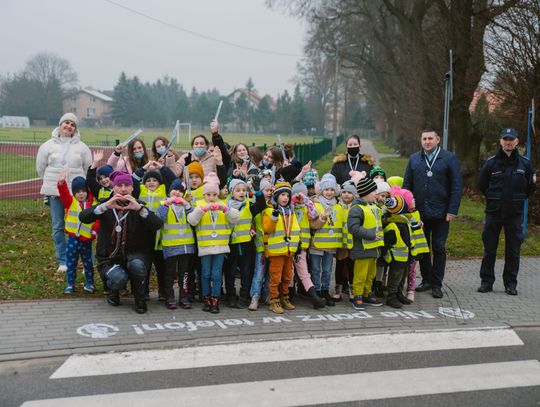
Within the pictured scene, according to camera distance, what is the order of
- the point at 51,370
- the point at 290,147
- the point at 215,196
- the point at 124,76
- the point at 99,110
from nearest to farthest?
the point at 51,370 → the point at 215,196 → the point at 290,147 → the point at 124,76 → the point at 99,110

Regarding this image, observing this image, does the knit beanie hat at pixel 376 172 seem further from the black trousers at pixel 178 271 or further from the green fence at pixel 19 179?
the green fence at pixel 19 179

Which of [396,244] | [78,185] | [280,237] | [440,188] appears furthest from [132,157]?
[440,188]

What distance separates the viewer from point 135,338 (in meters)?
5.93

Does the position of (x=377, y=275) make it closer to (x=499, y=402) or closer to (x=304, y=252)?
(x=304, y=252)

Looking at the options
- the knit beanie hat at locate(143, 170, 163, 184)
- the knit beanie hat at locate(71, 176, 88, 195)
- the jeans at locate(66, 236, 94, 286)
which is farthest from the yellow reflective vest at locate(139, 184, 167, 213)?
the jeans at locate(66, 236, 94, 286)

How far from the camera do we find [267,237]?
6.91 m

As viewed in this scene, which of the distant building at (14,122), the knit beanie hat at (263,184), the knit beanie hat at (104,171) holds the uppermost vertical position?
the distant building at (14,122)

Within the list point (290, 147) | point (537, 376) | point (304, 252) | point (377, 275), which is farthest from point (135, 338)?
point (290, 147)

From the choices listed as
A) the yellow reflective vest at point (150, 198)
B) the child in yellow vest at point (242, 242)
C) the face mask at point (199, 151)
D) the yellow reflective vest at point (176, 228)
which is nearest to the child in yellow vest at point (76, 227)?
the yellow reflective vest at point (150, 198)

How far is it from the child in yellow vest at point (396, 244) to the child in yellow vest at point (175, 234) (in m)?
2.34

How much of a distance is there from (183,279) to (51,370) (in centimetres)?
212

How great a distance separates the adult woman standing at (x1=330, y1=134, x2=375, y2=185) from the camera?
8.33m

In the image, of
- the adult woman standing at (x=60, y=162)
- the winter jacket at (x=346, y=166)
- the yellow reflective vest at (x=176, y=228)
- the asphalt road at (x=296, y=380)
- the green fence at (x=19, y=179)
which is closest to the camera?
the asphalt road at (x=296, y=380)

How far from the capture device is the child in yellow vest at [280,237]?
6809mm
